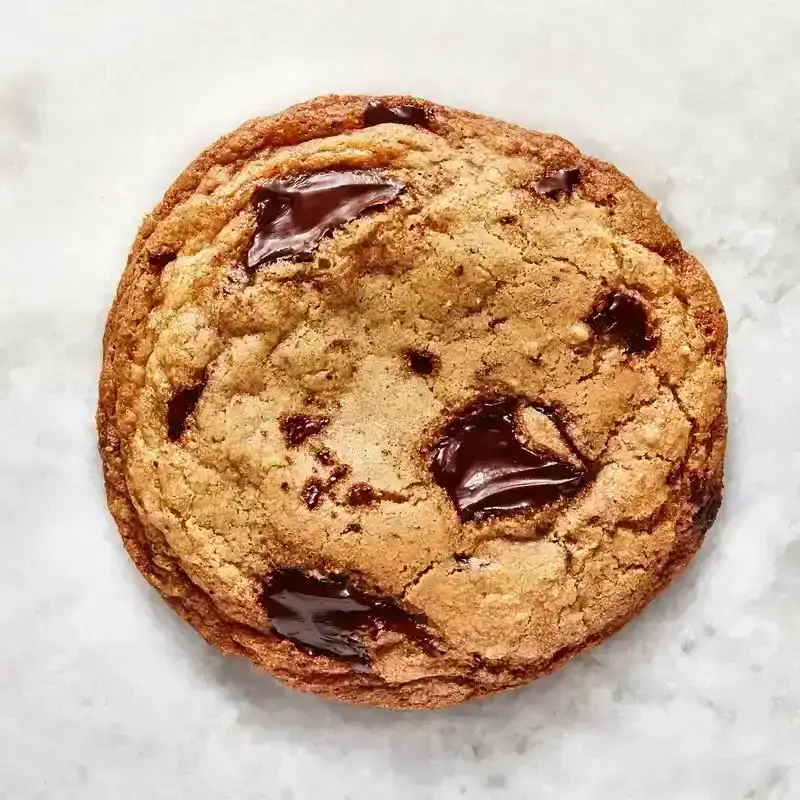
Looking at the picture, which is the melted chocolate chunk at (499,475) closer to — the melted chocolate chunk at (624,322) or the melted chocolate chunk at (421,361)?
the melted chocolate chunk at (421,361)

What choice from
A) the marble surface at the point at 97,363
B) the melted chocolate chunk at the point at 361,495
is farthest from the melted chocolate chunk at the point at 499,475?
the marble surface at the point at 97,363

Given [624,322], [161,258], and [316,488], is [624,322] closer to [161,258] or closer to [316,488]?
[316,488]

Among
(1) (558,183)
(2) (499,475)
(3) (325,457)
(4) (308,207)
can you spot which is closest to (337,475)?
(3) (325,457)

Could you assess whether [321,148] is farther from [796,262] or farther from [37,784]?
[37,784]

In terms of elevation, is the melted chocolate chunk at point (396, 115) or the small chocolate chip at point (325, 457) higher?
the melted chocolate chunk at point (396, 115)

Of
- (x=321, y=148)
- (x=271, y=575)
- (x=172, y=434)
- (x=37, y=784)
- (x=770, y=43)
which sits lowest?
(x=37, y=784)

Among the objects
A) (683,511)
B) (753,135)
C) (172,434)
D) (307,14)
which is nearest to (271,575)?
(172,434)
